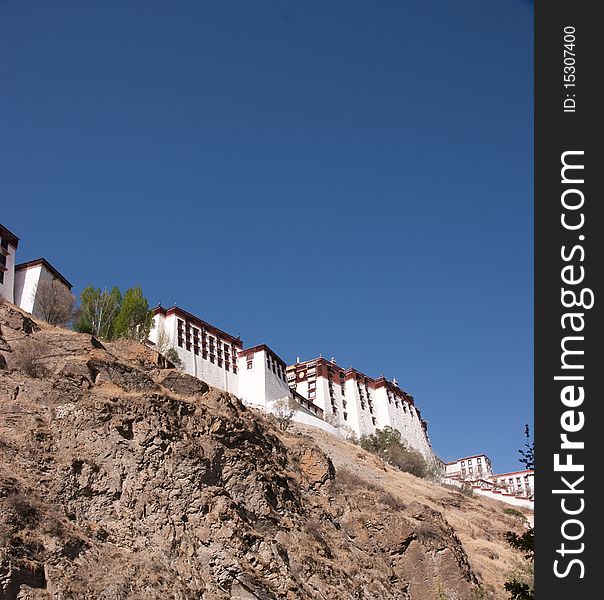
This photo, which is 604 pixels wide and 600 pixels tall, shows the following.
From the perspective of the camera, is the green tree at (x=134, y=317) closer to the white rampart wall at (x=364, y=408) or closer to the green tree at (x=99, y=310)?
the green tree at (x=99, y=310)

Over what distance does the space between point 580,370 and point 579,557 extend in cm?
211

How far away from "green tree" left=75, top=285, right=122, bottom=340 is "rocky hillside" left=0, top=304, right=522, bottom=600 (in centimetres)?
1555

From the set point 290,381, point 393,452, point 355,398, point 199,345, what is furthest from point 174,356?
point 355,398

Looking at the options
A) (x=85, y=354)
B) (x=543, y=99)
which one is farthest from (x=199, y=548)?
(x=543, y=99)

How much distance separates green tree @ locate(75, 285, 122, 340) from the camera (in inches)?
1727

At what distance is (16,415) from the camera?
20750mm

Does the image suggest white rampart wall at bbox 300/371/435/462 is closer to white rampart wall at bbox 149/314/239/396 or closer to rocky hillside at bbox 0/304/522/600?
white rampart wall at bbox 149/314/239/396

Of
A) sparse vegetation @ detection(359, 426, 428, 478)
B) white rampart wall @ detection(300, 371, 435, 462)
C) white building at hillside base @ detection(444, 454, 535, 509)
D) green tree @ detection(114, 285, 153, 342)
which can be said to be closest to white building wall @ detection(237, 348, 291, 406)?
white rampart wall @ detection(300, 371, 435, 462)

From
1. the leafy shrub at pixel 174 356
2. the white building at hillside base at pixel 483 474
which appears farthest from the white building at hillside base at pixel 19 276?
the white building at hillside base at pixel 483 474

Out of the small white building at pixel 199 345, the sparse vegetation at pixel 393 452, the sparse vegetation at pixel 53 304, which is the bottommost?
the sparse vegetation at pixel 393 452

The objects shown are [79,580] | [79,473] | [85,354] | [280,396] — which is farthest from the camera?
[280,396]

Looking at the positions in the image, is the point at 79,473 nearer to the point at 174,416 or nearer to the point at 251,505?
the point at 174,416

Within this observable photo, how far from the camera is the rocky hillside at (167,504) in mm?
16609

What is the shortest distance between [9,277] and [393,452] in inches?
1486
